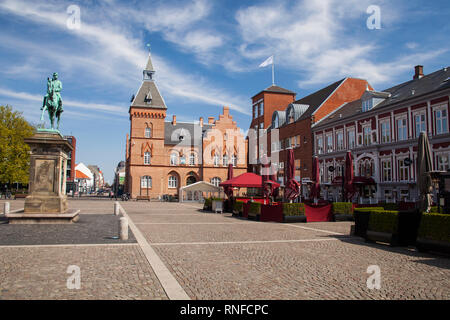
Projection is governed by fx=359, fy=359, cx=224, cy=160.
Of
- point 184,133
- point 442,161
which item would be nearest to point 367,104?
point 442,161

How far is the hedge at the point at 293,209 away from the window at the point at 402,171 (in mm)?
14757

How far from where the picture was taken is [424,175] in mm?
12688

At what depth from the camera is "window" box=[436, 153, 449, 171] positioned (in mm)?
26000

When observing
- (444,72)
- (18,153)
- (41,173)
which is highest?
(444,72)

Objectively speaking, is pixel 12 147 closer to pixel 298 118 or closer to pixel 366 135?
pixel 298 118

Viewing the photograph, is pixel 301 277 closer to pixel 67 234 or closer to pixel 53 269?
pixel 53 269

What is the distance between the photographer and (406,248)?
11.0m

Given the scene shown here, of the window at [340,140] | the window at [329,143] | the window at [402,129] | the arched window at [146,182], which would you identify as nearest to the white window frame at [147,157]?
the arched window at [146,182]

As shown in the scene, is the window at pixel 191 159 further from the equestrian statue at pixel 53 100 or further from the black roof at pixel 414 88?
the equestrian statue at pixel 53 100

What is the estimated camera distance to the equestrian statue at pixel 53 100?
17047mm

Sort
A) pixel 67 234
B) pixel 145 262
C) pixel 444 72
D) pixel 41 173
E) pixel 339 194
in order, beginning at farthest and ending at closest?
pixel 339 194 < pixel 444 72 < pixel 41 173 < pixel 67 234 < pixel 145 262

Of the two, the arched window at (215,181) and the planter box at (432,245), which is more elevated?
the arched window at (215,181)

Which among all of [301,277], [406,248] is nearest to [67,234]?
[301,277]
